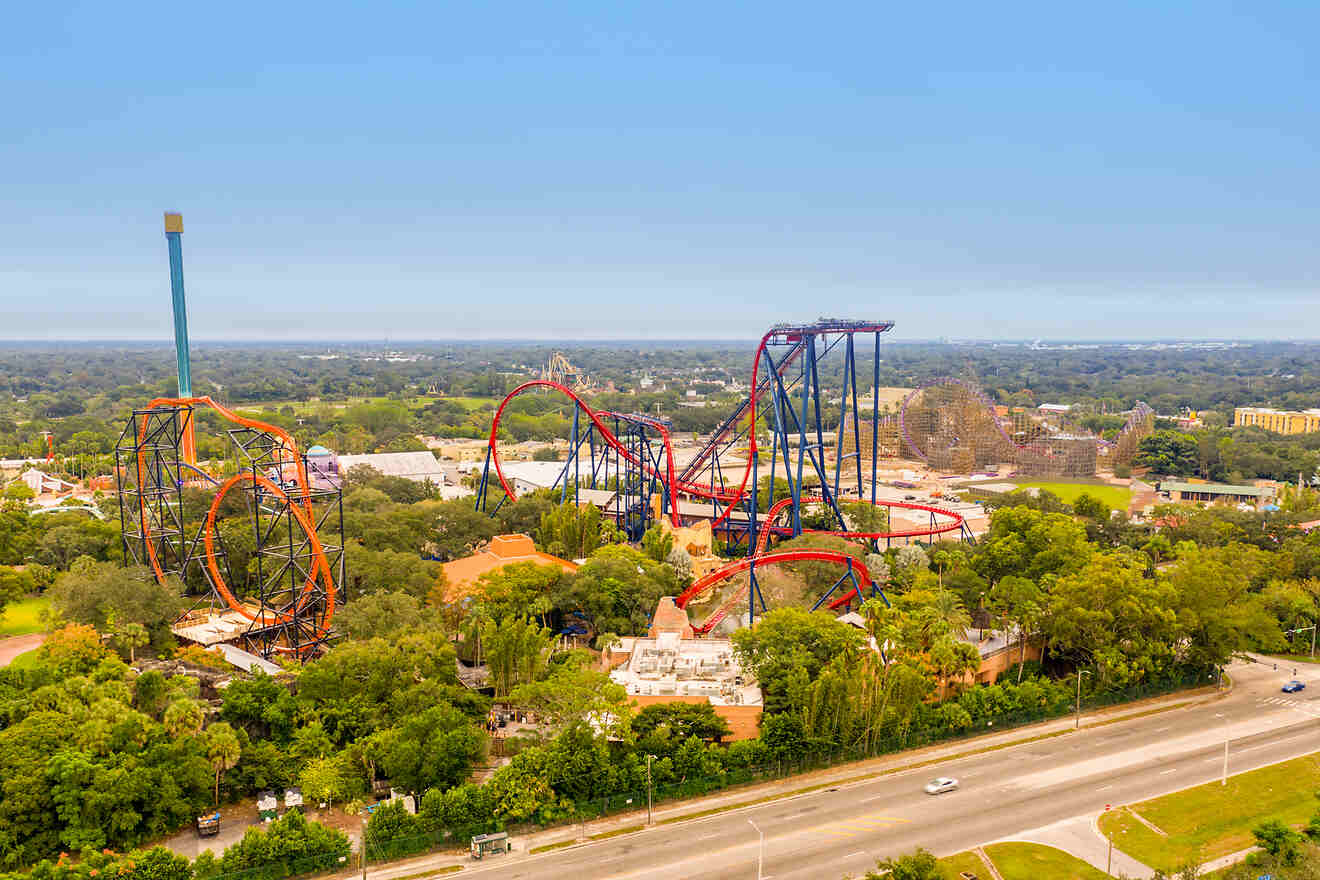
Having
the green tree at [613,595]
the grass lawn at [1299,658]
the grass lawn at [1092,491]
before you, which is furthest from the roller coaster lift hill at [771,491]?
the grass lawn at [1092,491]

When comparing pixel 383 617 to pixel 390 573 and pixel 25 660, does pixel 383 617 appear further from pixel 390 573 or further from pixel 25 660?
pixel 25 660

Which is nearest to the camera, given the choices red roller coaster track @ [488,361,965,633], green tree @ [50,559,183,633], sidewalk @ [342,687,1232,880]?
sidewalk @ [342,687,1232,880]

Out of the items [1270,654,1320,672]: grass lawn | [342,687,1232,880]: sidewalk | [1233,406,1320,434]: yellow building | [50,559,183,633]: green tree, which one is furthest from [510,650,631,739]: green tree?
[1233,406,1320,434]: yellow building

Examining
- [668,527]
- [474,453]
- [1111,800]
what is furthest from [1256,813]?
[474,453]

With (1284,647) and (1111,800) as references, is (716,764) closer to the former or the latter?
(1111,800)

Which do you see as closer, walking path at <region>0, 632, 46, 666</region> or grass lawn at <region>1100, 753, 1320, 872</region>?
grass lawn at <region>1100, 753, 1320, 872</region>

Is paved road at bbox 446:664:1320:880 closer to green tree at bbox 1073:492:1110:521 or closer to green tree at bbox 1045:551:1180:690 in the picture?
green tree at bbox 1045:551:1180:690
